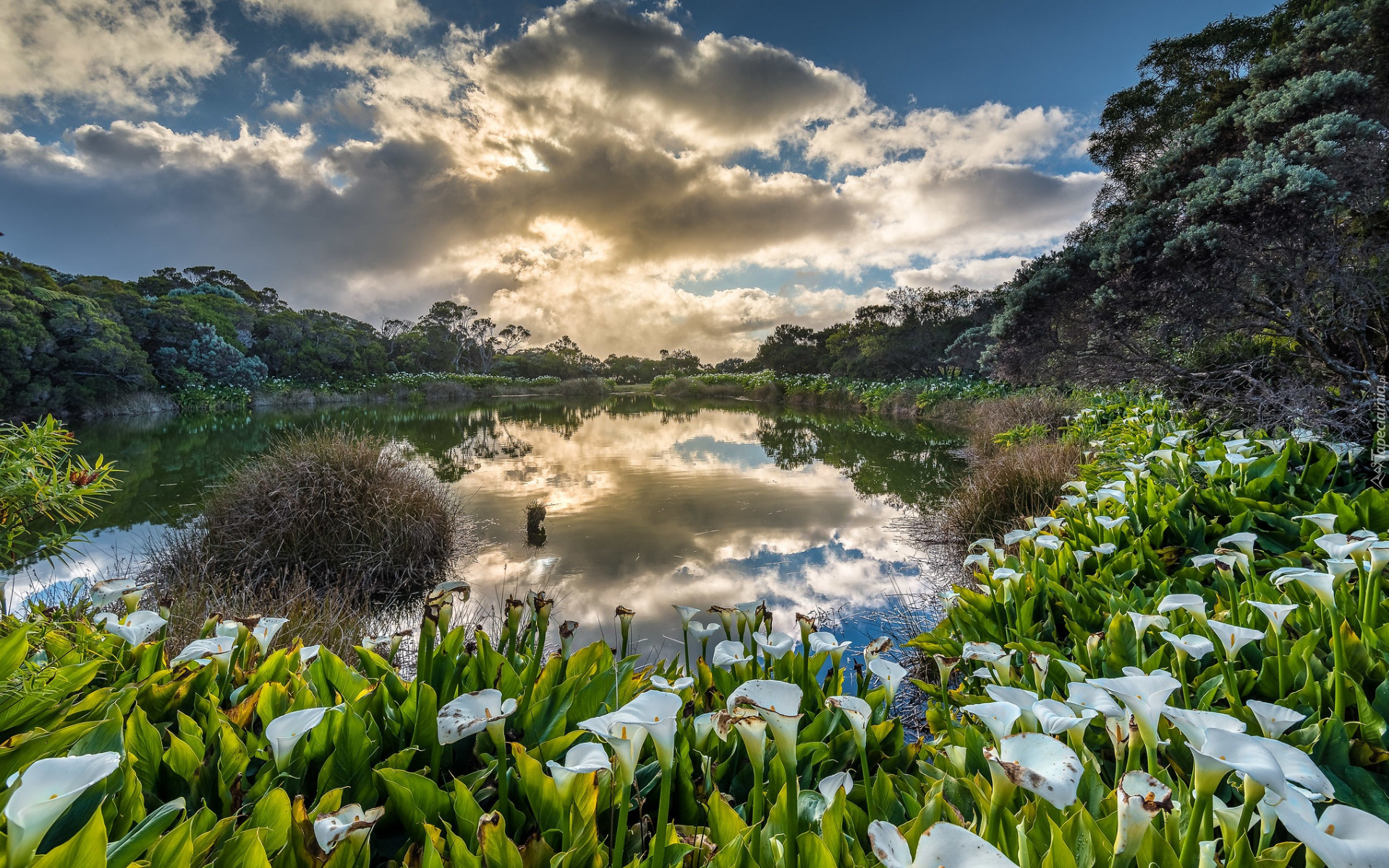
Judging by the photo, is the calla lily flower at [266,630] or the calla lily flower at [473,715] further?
the calla lily flower at [266,630]

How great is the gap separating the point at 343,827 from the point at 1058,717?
3.63ft

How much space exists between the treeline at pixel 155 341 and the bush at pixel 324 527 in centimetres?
1440

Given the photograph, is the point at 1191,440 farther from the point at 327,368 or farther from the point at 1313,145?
the point at 327,368

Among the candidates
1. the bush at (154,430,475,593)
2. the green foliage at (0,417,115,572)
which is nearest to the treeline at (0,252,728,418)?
the bush at (154,430,475,593)

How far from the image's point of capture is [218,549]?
4.37 m

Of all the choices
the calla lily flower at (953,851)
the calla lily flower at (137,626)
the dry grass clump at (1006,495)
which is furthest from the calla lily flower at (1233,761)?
the dry grass clump at (1006,495)

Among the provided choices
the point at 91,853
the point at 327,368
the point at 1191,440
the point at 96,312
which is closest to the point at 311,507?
the point at 91,853

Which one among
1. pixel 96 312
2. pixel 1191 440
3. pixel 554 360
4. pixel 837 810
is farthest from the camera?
pixel 554 360

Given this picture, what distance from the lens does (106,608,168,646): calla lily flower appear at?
1397 millimetres

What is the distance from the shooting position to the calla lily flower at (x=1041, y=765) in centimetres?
75

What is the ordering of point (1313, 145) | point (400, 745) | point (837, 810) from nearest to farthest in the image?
point (837, 810) < point (400, 745) < point (1313, 145)

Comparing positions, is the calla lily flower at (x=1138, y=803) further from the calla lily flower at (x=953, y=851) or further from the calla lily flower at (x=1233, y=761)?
the calla lily flower at (x=953, y=851)

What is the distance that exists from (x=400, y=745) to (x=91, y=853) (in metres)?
0.62

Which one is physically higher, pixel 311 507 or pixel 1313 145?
pixel 1313 145
